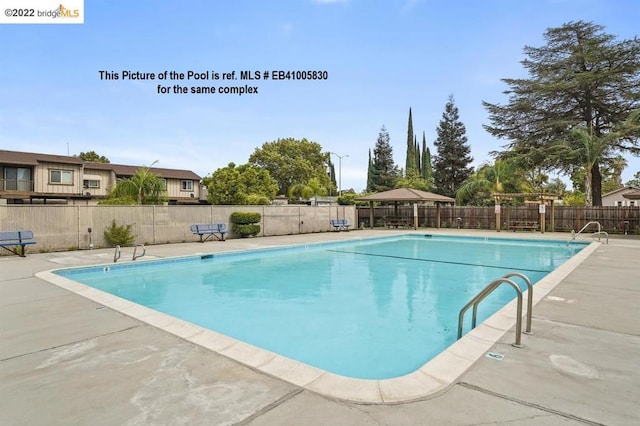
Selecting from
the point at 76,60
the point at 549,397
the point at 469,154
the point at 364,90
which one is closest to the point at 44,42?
the point at 76,60

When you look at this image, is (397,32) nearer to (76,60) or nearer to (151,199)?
(76,60)

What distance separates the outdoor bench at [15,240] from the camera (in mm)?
11133

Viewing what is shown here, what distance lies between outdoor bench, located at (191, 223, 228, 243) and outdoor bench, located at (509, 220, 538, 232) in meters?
17.3

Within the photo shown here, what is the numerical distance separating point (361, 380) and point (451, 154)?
41.8 metres

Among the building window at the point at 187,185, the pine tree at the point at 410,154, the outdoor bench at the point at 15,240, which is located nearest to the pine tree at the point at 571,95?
the pine tree at the point at 410,154

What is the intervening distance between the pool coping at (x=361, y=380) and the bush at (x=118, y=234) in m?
9.93

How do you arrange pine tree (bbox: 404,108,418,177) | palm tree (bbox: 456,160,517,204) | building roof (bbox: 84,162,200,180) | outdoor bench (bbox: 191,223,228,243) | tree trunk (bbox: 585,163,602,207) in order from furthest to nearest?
pine tree (bbox: 404,108,418,177) → building roof (bbox: 84,162,200,180) → palm tree (bbox: 456,160,517,204) → tree trunk (bbox: 585,163,602,207) → outdoor bench (bbox: 191,223,228,243)

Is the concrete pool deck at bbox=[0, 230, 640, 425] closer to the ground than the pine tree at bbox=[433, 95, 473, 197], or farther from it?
closer to the ground

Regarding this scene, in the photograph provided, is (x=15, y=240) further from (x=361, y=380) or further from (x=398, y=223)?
(x=398, y=223)

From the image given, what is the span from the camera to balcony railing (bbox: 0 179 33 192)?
2552cm

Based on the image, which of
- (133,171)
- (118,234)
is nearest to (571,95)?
(118,234)

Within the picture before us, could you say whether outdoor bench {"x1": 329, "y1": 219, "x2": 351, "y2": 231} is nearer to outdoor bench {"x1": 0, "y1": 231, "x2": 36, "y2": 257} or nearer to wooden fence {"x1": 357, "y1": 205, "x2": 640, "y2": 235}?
wooden fence {"x1": 357, "y1": 205, "x2": 640, "y2": 235}

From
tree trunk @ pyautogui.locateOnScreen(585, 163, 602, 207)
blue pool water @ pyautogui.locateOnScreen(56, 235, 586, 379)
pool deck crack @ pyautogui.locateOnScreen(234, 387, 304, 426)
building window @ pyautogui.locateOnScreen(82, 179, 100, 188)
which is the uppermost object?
building window @ pyautogui.locateOnScreen(82, 179, 100, 188)

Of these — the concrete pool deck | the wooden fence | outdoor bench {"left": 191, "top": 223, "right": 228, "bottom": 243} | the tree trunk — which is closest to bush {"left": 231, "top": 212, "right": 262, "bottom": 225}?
outdoor bench {"left": 191, "top": 223, "right": 228, "bottom": 243}
